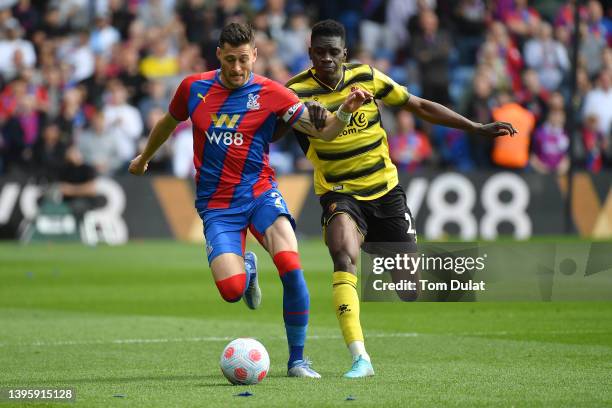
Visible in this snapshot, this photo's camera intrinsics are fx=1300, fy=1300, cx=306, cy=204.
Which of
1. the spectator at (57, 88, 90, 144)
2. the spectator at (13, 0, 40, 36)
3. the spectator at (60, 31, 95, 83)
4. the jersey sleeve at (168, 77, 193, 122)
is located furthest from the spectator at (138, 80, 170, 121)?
the jersey sleeve at (168, 77, 193, 122)

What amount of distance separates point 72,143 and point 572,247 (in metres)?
12.3

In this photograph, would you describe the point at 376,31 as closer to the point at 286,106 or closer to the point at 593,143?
the point at 593,143

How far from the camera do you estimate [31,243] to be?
22438mm

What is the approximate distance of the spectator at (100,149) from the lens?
22281 mm

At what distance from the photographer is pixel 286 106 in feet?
27.8

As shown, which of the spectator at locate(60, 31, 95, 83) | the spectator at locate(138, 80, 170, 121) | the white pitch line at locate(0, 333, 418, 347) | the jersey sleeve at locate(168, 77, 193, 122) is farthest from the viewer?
the spectator at locate(60, 31, 95, 83)

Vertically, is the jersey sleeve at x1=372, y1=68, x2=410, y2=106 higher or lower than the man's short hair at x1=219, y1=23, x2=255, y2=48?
lower

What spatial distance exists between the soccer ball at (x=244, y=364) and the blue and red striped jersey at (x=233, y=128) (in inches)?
44.9

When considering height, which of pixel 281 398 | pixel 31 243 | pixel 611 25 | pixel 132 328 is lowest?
pixel 31 243

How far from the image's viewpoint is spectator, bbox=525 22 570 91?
24.0m

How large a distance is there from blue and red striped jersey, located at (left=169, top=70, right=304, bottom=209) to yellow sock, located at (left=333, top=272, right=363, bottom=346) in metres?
A: 0.80

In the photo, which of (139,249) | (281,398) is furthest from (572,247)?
(139,249)

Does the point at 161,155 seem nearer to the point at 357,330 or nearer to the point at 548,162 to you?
the point at 548,162

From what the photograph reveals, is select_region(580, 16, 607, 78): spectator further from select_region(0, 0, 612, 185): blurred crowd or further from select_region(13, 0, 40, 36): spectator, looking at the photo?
select_region(13, 0, 40, 36): spectator
